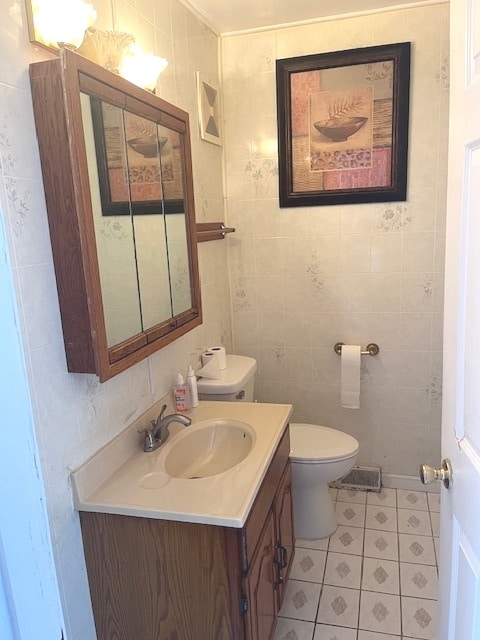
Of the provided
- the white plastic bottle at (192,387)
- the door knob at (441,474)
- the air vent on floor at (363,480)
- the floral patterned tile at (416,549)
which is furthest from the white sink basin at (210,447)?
the air vent on floor at (363,480)

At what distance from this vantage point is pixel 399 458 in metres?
2.59

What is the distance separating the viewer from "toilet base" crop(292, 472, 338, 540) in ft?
7.28

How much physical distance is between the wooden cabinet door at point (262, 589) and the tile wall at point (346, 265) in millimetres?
1192

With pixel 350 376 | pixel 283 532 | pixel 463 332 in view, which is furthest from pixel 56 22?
pixel 350 376

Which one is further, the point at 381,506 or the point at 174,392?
the point at 381,506

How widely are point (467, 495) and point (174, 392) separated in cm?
114

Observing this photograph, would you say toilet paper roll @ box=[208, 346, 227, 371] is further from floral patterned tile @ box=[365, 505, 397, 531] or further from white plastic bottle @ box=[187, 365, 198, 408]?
floral patterned tile @ box=[365, 505, 397, 531]

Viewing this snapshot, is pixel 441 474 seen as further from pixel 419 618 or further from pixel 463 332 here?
pixel 419 618

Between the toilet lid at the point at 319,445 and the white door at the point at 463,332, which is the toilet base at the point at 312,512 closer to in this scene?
the toilet lid at the point at 319,445

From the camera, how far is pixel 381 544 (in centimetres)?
218

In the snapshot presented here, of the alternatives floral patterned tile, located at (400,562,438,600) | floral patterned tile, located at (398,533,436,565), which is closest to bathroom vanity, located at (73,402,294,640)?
floral patterned tile, located at (400,562,438,600)

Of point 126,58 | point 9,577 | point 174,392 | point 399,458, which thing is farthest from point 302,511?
point 126,58

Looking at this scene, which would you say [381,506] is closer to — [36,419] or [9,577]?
[36,419]

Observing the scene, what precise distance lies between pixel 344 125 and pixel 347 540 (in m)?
1.97
